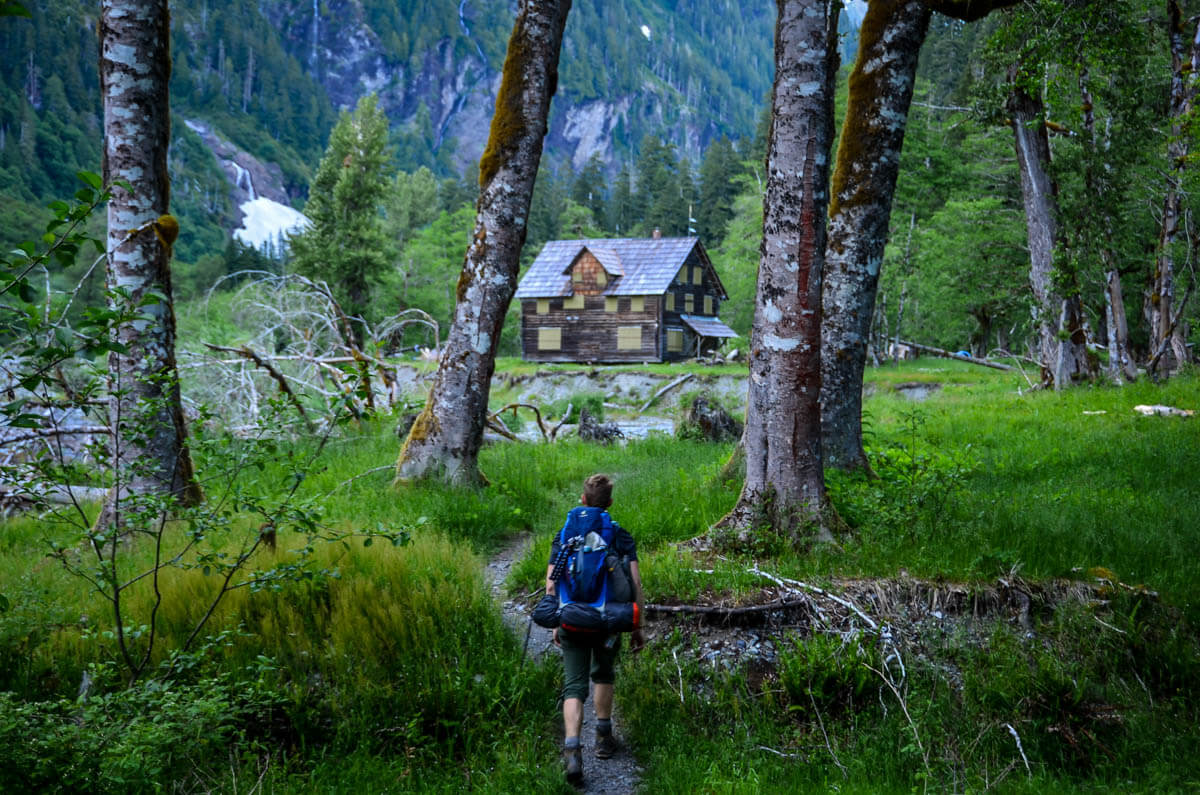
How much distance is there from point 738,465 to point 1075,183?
20238 millimetres

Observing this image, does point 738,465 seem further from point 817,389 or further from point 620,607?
point 620,607

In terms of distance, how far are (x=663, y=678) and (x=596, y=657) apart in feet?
2.11

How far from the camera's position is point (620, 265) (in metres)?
46.4

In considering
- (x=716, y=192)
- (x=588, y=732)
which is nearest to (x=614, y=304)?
(x=716, y=192)

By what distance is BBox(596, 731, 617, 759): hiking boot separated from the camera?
4.33 meters

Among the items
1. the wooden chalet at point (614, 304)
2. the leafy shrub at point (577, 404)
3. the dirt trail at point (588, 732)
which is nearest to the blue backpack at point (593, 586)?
the dirt trail at point (588, 732)

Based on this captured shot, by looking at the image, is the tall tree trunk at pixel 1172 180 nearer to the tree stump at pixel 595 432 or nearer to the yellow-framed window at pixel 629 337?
the tree stump at pixel 595 432

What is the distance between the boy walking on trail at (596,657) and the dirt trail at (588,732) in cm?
7

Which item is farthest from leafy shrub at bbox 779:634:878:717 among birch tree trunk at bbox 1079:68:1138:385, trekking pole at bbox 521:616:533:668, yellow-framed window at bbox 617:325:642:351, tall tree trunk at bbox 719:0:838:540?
yellow-framed window at bbox 617:325:642:351

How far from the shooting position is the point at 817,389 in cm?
634

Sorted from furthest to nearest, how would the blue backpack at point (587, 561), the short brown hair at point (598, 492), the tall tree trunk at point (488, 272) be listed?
the tall tree trunk at point (488, 272) < the short brown hair at point (598, 492) < the blue backpack at point (587, 561)

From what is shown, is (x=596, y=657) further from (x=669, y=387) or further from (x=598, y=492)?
(x=669, y=387)

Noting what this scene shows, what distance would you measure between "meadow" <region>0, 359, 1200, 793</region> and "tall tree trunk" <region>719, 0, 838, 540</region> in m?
0.51

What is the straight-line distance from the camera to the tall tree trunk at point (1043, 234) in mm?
14500
